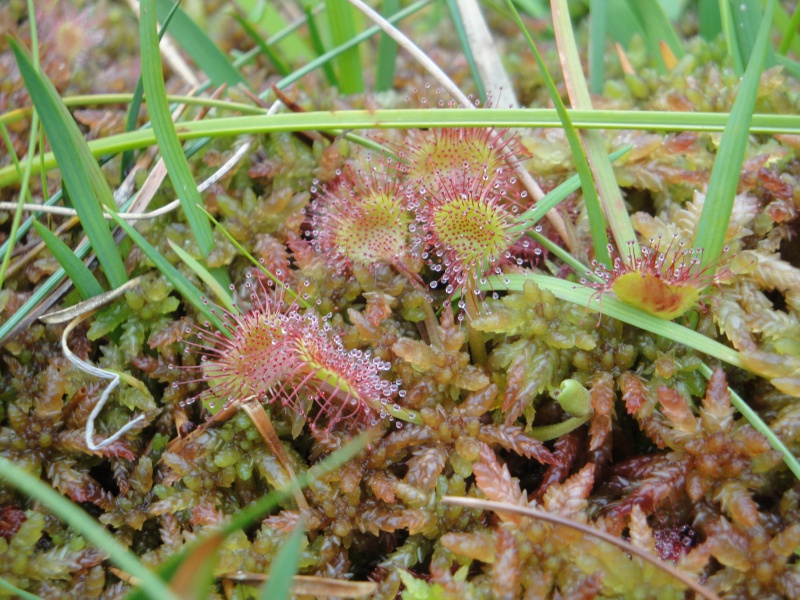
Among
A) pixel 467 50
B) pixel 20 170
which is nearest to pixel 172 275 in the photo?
pixel 20 170

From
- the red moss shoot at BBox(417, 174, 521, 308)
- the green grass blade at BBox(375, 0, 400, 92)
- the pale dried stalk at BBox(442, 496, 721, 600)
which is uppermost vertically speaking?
the green grass blade at BBox(375, 0, 400, 92)

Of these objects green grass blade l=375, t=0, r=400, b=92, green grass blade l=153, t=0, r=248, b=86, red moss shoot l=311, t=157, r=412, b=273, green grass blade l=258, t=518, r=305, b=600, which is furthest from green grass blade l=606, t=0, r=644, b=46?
green grass blade l=258, t=518, r=305, b=600

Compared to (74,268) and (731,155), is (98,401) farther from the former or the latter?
(731,155)

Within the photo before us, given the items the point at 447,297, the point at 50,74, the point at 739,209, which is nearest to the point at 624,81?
the point at 739,209

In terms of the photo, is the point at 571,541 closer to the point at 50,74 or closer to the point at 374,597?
the point at 374,597

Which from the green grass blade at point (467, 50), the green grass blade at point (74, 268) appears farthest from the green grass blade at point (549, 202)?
the green grass blade at point (74, 268)

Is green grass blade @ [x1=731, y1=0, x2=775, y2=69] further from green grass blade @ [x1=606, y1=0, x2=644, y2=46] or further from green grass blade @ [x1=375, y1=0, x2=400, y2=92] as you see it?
green grass blade @ [x1=375, y1=0, x2=400, y2=92]

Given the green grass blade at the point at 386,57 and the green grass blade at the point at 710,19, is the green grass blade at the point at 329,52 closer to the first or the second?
the green grass blade at the point at 386,57
